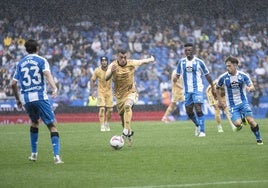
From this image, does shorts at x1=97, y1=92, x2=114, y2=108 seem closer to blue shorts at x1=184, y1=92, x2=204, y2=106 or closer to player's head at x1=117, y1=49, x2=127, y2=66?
blue shorts at x1=184, y1=92, x2=204, y2=106

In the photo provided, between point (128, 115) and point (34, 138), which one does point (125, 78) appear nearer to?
point (128, 115)

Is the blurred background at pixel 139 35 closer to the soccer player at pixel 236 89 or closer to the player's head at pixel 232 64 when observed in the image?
the soccer player at pixel 236 89

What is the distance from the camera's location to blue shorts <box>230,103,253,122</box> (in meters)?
17.1

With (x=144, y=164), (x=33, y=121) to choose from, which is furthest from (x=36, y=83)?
(x=144, y=164)

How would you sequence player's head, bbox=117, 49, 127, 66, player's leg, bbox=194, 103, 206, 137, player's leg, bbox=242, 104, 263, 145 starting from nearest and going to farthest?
player's leg, bbox=242, 104, 263, 145 < player's head, bbox=117, 49, 127, 66 < player's leg, bbox=194, 103, 206, 137

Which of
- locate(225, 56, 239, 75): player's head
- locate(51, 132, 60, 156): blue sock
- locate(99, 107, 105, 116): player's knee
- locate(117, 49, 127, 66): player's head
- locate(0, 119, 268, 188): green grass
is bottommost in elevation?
locate(0, 119, 268, 188): green grass

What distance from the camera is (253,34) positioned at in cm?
4331

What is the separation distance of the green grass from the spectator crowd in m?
19.5

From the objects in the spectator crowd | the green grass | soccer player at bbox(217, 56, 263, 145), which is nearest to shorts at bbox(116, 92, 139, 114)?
the green grass

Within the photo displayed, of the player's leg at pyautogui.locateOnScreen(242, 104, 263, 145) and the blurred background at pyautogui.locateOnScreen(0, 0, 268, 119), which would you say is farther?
the blurred background at pyautogui.locateOnScreen(0, 0, 268, 119)

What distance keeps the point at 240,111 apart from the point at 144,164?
513 centimetres

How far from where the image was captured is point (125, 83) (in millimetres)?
17500

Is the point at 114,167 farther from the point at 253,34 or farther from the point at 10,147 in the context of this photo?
the point at 253,34

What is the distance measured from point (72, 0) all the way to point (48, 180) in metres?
33.5
